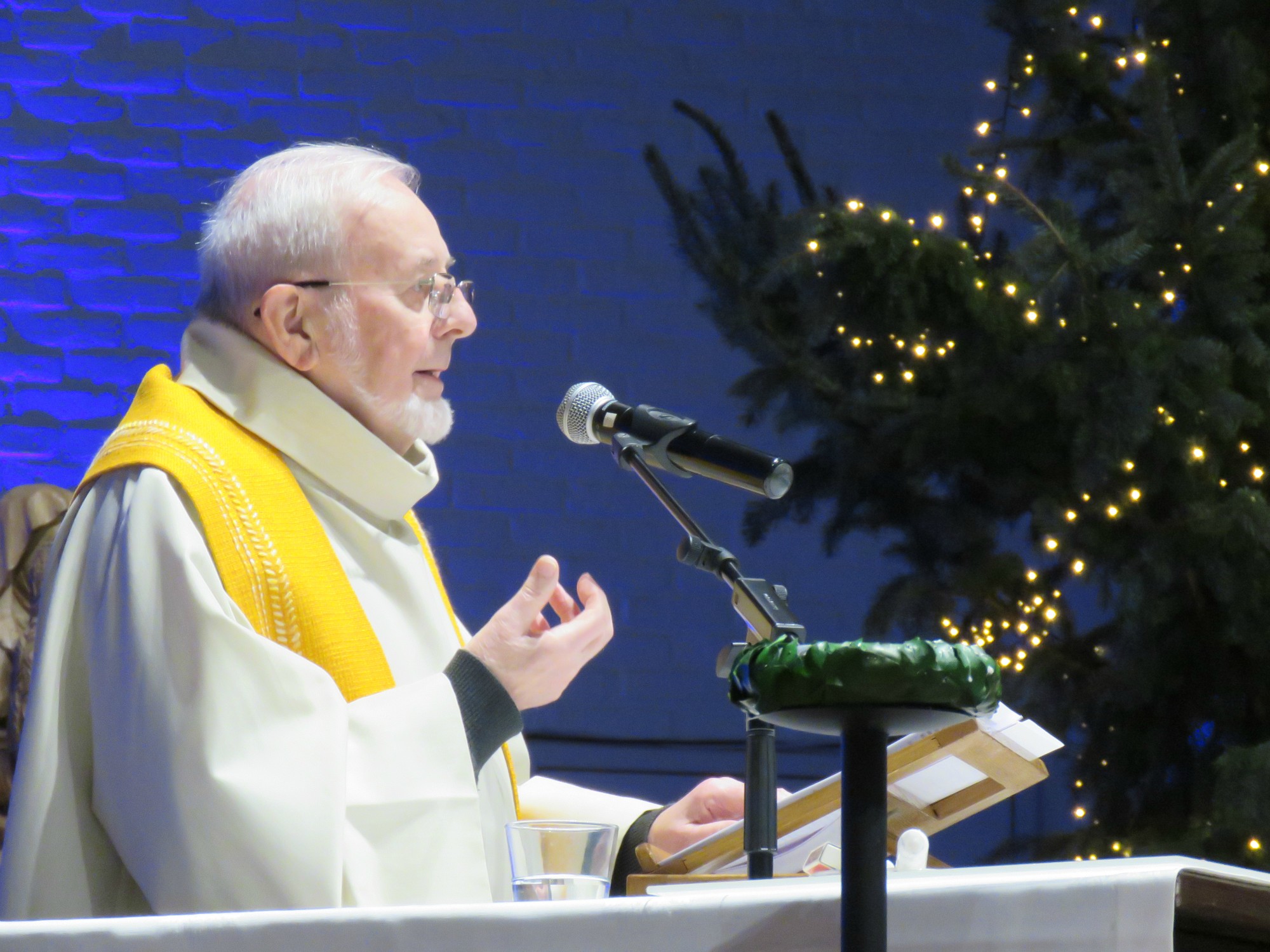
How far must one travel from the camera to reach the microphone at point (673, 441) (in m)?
1.43

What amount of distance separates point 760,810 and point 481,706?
0.49 metres

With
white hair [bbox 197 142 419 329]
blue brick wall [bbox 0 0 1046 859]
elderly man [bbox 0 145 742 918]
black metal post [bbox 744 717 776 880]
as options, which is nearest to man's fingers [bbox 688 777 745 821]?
elderly man [bbox 0 145 742 918]

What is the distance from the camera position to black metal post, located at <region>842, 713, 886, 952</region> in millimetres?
766

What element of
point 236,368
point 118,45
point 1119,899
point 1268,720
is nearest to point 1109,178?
point 1268,720

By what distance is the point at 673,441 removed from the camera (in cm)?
153

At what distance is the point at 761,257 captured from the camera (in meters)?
3.37

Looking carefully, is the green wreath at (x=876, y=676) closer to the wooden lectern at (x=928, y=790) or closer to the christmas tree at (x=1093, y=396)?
the wooden lectern at (x=928, y=790)

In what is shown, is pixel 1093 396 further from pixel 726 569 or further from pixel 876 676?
pixel 876 676

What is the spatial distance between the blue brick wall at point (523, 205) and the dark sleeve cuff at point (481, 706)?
234cm

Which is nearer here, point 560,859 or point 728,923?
point 728,923

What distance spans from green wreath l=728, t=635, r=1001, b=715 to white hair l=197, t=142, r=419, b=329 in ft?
4.62

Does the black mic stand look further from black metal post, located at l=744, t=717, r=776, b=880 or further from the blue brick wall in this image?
the blue brick wall

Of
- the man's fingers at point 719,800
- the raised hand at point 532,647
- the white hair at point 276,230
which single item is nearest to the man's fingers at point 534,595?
the raised hand at point 532,647

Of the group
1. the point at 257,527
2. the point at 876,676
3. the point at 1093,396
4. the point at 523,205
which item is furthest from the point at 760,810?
the point at 523,205
